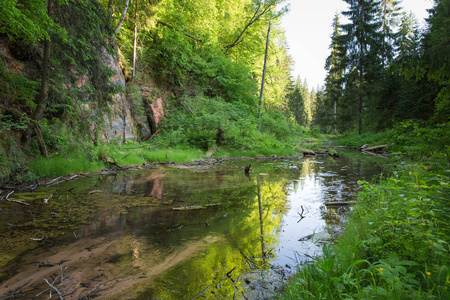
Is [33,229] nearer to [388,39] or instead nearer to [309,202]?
[309,202]

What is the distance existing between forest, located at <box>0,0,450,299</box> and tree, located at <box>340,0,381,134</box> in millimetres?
121

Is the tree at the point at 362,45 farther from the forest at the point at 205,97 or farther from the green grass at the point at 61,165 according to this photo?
the green grass at the point at 61,165

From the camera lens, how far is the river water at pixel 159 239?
2.65 metres

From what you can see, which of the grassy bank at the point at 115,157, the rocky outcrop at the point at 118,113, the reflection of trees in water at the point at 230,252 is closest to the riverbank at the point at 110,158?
the grassy bank at the point at 115,157

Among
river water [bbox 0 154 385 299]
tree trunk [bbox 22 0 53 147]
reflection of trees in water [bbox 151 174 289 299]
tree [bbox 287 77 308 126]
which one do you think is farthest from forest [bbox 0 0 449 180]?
tree [bbox 287 77 308 126]

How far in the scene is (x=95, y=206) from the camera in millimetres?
5430

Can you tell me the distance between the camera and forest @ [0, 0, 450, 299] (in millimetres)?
2541

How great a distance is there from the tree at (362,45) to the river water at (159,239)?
21.9 metres

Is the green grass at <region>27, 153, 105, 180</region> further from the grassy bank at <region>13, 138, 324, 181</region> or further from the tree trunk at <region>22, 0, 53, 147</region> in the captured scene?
the tree trunk at <region>22, 0, 53, 147</region>

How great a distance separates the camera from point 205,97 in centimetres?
2055

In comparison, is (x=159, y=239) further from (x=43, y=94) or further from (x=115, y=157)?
(x=115, y=157)

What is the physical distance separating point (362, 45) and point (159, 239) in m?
29.5

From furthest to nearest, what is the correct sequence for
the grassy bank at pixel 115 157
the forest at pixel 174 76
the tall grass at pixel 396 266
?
the grassy bank at pixel 115 157, the forest at pixel 174 76, the tall grass at pixel 396 266

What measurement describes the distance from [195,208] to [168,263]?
2386 millimetres
